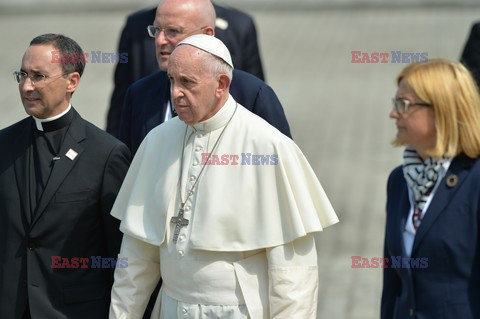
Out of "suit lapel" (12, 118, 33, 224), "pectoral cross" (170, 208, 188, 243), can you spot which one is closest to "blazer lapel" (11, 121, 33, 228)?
"suit lapel" (12, 118, 33, 224)

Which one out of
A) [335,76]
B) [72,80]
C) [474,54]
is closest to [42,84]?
[72,80]

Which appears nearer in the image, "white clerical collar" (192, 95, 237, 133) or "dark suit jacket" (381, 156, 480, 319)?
"dark suit jacket" (381, 156, 480, 319)

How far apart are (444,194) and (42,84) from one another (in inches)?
69.1

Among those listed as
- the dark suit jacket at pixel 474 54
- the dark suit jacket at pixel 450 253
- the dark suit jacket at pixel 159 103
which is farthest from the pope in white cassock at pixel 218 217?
the dark suit jacket at pixel 474 54

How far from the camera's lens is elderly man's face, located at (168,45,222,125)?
4.40m

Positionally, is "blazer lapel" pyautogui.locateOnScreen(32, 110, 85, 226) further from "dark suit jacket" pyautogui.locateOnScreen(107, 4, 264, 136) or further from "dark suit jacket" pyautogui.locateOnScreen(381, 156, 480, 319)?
"dark suit jacket" pyautogui.locateOnScreen(107, 4, 264, 136)

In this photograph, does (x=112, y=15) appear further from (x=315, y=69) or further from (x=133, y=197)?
(x=133, y=197)

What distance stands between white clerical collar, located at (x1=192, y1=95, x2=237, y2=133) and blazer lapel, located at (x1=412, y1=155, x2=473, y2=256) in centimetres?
91

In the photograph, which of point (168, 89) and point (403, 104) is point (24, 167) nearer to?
point (168, 89)

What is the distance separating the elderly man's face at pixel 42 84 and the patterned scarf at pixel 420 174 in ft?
5.00

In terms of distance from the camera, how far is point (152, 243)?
450 cm

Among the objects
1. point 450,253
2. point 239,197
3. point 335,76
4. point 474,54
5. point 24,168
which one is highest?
point 335,76

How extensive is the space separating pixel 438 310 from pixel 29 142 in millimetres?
1914

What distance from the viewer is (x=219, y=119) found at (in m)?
4.57
